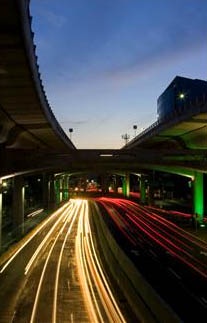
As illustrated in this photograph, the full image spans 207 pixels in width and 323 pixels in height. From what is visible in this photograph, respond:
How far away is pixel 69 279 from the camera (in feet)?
113

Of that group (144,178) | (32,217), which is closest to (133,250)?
(32,217)

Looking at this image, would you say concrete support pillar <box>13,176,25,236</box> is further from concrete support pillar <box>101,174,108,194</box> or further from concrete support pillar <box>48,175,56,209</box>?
concrete support pillar <box>101,174,108,194</box>

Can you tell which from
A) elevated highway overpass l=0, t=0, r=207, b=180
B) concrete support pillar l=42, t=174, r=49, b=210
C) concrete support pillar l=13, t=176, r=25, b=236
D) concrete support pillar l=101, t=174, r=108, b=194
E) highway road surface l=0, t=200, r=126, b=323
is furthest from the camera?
concrete support pillar l=101, t=174, r=108, b=194

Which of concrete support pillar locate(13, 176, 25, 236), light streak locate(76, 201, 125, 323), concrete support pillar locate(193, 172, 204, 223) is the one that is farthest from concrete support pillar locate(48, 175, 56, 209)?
light streak locate(76, 201, 125, 323)

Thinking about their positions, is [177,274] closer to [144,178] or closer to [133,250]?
[133,250]

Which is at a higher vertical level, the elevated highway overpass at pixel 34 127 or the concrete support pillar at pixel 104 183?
the elevated highway overpass at pixel 34 127

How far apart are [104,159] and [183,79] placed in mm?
56025

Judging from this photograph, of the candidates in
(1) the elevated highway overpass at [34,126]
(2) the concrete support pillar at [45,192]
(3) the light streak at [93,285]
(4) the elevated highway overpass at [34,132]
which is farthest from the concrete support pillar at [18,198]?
(2) the concrete support pillar at [45,192]

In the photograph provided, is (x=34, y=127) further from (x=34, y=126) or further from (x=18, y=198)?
(x=18, y=198)

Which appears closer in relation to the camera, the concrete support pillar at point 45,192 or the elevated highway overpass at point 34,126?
the elevated highway overpass at point 34,126

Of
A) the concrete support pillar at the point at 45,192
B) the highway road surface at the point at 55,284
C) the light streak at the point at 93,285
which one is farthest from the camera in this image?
the concrete support pillar at the point at 45,192

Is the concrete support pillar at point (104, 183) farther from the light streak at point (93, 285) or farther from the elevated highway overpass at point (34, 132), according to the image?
the light streak at point (93, 285)

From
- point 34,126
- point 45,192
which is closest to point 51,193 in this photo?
point 45,192

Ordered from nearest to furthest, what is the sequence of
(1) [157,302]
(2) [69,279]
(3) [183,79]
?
1. (1) [157,302]
2. (2) [69,279]
3. (3) [183,79]
